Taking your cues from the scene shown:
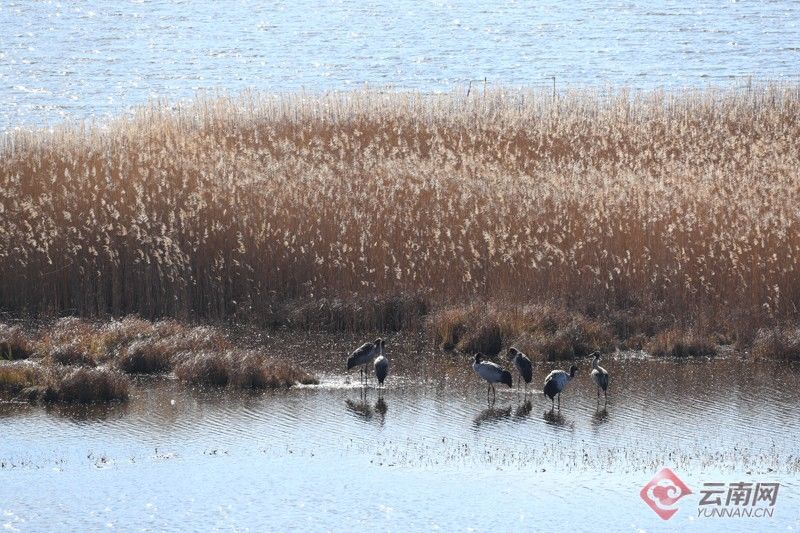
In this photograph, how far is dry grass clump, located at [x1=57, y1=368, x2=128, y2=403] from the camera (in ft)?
52.3

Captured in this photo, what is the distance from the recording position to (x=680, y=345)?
59.0ft

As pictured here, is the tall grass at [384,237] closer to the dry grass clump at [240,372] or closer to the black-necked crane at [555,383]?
the dry grass clump at [240,372]

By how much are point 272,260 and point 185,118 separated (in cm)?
1179

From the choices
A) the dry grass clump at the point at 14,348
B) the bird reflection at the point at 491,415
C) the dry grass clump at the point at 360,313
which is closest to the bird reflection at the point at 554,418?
the bird reflection at the point at 491,415

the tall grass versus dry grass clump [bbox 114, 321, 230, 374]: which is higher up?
the tall grass

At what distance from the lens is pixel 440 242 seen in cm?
2045

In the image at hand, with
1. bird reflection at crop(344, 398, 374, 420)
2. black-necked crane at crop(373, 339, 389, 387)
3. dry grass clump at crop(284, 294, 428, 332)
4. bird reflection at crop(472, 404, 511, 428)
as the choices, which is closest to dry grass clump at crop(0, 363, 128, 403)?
bird reflection at crop(344, 398, 374, 420)

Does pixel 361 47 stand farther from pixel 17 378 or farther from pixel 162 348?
pixel 17 378

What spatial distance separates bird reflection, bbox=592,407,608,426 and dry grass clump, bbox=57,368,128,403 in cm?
575

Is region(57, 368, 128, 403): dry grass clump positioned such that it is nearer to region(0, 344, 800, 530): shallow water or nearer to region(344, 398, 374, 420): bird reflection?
region(0, 344, 800, 530): shallow water
